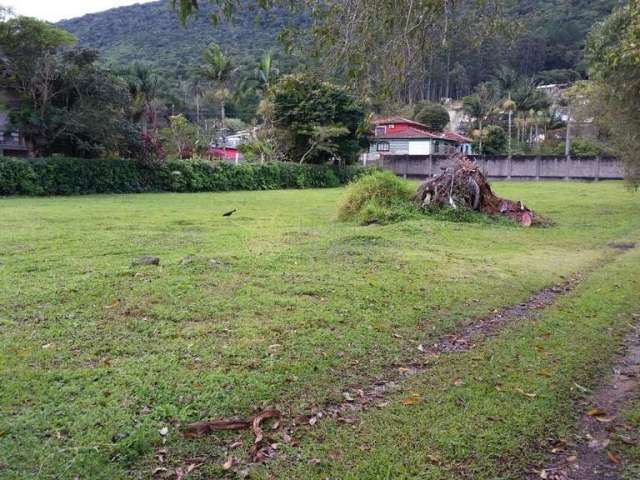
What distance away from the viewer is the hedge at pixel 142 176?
21609 mm

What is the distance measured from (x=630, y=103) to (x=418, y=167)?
29569mm

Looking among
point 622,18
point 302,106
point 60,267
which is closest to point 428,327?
point 60,267

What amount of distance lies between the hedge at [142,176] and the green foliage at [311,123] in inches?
67.3

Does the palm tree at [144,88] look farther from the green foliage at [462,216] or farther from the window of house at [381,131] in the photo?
the green foliage at [462,216]

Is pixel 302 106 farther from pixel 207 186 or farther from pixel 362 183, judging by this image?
pixel 362 183

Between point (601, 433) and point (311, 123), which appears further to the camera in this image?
point (311, 123)

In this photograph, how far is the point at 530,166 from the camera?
40.0 metres

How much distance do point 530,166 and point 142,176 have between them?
27.5 metres

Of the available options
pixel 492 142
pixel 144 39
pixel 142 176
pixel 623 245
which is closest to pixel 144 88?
pixel 144 39

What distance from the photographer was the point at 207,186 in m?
27.7

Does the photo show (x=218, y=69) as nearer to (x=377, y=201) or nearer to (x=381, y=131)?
(x=381, y=131)

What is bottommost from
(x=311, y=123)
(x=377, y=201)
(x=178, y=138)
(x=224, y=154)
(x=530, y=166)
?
(x=377, y=201)

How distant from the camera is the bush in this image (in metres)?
13.7

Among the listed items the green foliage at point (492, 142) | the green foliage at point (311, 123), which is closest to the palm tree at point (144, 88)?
the green foliage at point (311, 123)
